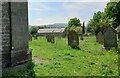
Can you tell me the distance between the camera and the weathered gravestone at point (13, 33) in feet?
31.6

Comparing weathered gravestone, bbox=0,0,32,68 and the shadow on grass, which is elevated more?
weathered gravestone, bbox=0,0,32,68

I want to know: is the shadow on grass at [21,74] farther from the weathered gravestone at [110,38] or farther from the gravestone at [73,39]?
the gravestone at [73,39]

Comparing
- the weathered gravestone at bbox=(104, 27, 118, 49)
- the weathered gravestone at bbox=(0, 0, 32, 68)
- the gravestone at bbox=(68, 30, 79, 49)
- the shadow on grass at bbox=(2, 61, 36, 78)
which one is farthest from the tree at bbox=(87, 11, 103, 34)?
the shadow on grass at bbox=(2, 61, 36, 78)

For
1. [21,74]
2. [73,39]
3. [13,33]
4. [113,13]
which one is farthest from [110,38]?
[113,13]

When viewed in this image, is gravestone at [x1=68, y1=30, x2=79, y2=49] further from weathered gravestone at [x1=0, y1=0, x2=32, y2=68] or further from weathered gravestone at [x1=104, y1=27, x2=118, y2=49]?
weathered gravestone at [x1=0, y1=0, x2=32, y2=68]

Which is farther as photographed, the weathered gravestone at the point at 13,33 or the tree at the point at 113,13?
the tree at the point at 113,13

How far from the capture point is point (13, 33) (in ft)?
33.0

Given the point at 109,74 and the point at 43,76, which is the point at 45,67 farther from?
the point at 109,74

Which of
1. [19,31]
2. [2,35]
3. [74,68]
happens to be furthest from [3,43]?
[74,68]

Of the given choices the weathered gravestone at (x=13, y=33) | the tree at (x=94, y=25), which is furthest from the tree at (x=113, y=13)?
the weathered gravestone at (x=13, y=33)

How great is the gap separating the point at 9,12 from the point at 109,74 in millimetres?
4173

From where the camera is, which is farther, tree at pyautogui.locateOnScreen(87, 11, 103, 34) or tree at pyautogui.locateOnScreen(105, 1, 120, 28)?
tree at pyautogui.locateOnScreen(105, 1, 120, 28)

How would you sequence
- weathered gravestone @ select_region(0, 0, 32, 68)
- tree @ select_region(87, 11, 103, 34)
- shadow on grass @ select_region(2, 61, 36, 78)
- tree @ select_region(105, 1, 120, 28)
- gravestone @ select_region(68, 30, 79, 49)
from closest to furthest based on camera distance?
shadow on grass @ select_region(2, 61, 36, 78) → weathered gravestone @ select_region(0, 0, 32, 68) → gravestone @ select_region(68, 30, 79, 49) → tree @ select_region(87, 11, 103, 34) → tree @ select_region(105, 1, 120, 28)

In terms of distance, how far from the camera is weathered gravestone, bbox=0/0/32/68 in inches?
380
